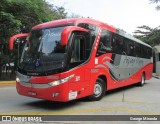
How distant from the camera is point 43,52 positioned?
9578 mm

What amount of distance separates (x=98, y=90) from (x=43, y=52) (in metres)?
3.07

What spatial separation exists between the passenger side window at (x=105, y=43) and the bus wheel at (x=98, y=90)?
116cm

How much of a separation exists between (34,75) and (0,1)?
1053cm

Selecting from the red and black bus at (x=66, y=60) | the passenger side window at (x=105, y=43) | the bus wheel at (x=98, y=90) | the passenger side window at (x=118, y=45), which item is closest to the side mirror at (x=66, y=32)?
the red and black bus at (x=66, y=60)

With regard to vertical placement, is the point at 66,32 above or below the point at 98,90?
above

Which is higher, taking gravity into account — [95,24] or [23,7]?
[23,7]

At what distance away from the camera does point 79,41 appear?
32.6 feet

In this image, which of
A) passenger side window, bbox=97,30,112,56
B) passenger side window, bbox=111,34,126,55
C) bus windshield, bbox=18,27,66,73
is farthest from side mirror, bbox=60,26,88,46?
passenger side window, bbox=111,34,126,55

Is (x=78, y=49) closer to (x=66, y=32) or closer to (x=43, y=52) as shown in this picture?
(x=43, y=52)

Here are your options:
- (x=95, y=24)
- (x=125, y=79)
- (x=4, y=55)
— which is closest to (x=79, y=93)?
(x=95, y=24)

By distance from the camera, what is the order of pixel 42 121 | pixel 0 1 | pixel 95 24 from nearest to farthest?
pixel 42 121 < pixel 95 24 < pixel 0 1

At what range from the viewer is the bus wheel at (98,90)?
36.5ft

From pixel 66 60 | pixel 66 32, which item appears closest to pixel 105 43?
pixel 66 60

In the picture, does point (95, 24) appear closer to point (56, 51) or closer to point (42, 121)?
point (56, 51)
